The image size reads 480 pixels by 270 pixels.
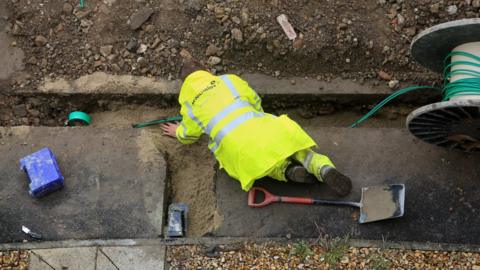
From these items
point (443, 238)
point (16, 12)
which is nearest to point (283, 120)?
point (443, 238)

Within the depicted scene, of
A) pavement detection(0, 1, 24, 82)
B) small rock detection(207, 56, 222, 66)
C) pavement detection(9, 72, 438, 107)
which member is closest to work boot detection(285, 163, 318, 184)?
pavement detection(9, 72, 438, 107)

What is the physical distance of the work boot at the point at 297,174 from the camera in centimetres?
527

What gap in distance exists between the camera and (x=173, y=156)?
239 inches

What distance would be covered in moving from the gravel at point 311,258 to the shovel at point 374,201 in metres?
0.32

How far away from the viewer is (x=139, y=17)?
6594mm

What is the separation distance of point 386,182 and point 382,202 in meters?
0.29

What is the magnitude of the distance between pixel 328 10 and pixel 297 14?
0.34m

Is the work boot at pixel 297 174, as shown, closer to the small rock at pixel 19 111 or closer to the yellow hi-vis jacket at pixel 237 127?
the yellow hi-vis jacket at pixel 237 127

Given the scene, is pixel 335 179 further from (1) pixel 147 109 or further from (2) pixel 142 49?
(2) pixel 142 49

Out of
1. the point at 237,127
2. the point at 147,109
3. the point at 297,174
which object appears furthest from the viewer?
the point at 147,109

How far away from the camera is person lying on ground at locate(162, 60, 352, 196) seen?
506 cm

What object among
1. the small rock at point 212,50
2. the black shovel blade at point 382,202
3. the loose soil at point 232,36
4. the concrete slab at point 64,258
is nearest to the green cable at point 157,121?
the loose soil at point 232,36

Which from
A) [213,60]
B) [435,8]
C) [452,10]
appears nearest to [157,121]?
[213,60]

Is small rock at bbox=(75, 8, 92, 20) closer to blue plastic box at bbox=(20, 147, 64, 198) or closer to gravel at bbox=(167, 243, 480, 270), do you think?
blue plastic box at bbox=(20, 147, 64, 198)
